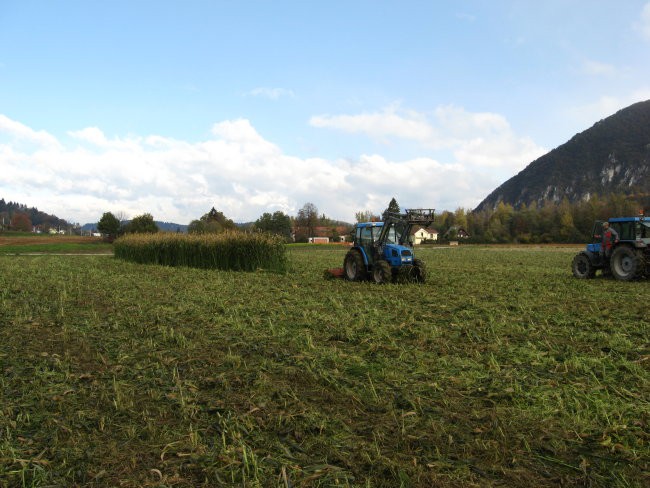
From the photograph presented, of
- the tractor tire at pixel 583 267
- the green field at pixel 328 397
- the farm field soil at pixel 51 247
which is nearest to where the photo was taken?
the green field at pixel 328 397

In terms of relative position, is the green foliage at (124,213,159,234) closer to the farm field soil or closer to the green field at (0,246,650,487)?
the farm field soil

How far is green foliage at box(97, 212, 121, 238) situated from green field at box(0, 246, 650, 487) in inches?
3532

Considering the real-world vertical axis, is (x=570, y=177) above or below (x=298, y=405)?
above

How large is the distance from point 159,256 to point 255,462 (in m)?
26.0

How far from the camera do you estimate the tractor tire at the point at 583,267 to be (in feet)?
55.6

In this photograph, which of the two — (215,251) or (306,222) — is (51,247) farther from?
(306,222)

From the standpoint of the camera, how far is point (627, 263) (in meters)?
15.7

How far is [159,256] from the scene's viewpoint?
1099 inches

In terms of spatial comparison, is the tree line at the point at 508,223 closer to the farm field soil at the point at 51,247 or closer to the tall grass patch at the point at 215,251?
the farm field soil at the point at 51,247

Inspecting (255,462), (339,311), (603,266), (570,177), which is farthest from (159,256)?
(570,177)

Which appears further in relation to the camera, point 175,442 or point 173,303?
point 173,303

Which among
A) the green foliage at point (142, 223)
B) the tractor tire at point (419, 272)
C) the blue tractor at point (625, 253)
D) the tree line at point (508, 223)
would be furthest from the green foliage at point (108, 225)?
the blue tractor at point (625, 253)

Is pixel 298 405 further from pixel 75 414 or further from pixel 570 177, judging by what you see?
pixel 570 177

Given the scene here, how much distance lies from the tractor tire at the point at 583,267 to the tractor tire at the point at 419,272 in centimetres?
605
